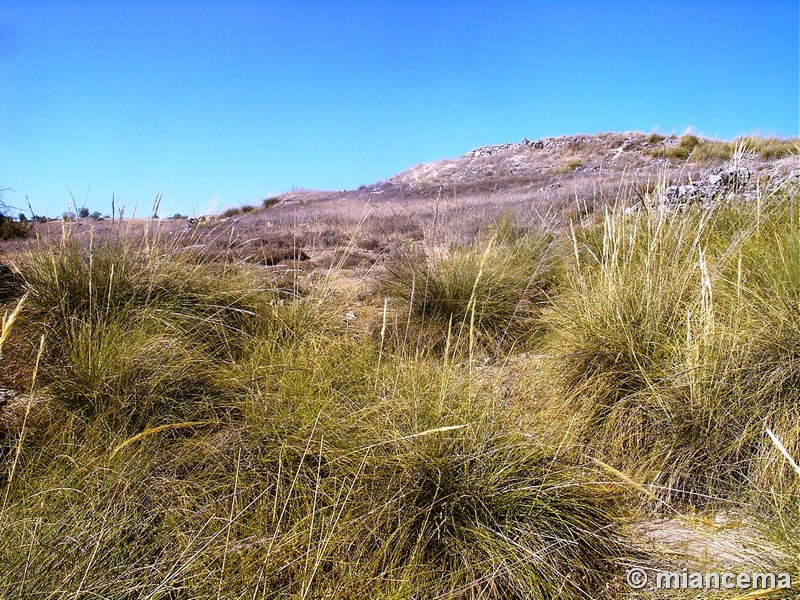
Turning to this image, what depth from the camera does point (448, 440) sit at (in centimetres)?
189

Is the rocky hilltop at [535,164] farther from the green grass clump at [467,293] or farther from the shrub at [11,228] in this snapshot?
the shrub at [11,228]

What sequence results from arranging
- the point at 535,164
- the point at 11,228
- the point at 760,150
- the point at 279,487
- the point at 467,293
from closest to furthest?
1. the point at 279,487
2. the point at 467,293
3. the point at 11,228
4. the point at 760,150
5. the point at 535,164

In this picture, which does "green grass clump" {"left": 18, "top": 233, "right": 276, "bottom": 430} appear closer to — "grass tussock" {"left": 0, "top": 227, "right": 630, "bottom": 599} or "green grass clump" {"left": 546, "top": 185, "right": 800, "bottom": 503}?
"grass tussock" {"left": 0, "top": 227, "right": 630, "bottom": 599}

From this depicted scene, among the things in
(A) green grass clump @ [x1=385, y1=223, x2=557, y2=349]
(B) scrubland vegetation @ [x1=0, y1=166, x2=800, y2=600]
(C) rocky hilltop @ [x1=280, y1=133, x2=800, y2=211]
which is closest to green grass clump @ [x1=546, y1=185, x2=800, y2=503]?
(B) scrubland vegetation @ [x1=0, y1=166, x2=800, y2=600]

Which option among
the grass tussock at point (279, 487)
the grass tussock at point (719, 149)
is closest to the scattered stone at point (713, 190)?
the grass tussock at point (279, 487)

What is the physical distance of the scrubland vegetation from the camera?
1590 millimetres

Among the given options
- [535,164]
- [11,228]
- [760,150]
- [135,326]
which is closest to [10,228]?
[11,228]

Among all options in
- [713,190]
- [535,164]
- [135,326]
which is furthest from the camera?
[535,164]

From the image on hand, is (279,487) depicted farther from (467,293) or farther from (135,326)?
(467,293)

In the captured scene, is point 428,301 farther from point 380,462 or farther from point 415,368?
point 380,462

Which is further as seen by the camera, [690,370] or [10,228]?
[10,228]

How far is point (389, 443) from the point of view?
2006 mm

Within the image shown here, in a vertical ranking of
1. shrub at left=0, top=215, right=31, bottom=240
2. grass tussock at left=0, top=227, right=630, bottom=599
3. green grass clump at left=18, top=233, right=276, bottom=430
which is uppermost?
shrub at left=0, top=215, right=31, bottom=240

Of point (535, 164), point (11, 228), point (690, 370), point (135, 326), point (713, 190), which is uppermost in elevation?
point (535, 164)
